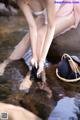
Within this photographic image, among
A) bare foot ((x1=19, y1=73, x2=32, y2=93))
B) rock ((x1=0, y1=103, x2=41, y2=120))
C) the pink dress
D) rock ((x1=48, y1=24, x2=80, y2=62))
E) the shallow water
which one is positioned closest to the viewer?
rock ((x1=0, y1=103, x2=41, y2=120))

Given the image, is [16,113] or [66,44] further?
[66,44]

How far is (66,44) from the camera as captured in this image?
208 cm

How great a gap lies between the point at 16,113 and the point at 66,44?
0.78 metres

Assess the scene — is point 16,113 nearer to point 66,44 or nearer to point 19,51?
point 19,51

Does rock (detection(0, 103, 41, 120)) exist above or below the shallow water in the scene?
above

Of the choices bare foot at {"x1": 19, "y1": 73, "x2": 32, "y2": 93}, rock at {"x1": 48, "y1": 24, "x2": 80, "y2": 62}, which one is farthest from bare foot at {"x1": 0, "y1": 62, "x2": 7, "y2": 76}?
rock at {"x1": 48, "y1": 24, "x2": 80, "y2": 62}

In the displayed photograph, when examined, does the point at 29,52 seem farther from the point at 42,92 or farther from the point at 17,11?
the point at 17,11

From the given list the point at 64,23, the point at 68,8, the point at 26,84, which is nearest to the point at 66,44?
the point at 64,23

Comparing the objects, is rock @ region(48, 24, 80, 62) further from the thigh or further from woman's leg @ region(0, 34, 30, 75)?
woman's leg @ region(0, 34, 30, 75)

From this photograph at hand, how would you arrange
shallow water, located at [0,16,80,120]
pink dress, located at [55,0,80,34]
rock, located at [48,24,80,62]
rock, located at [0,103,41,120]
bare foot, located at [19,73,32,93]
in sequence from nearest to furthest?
1. rock, located at [0,103,41,120]
2. shallow water, located at [0,16,80,120]
3. bare foot, located at [19,73,32,93]
4. pink dress, located at [55,0,80,34]
5. rock, located at [48,24,80,62]

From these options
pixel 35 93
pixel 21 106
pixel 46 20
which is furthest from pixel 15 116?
pixel 46 20

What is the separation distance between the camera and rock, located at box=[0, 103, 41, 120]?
1438mm

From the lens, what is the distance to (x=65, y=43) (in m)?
2.08

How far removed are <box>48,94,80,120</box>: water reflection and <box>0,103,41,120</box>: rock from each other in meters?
0.10
